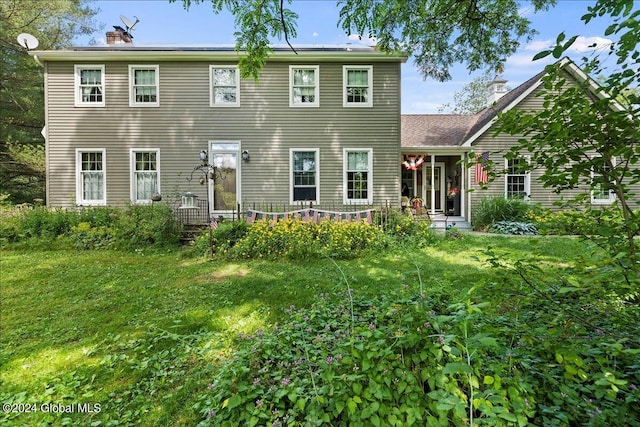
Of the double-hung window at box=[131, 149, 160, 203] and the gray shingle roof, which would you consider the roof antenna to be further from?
the gray shingle roof

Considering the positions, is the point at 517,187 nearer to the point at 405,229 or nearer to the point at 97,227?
the point at 405,229

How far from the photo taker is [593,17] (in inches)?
63.8

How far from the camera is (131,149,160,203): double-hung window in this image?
10.1m

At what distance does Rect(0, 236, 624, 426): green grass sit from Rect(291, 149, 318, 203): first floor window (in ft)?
14.0

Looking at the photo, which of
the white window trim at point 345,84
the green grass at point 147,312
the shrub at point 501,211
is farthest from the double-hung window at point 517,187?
the white window trim at point 345,84

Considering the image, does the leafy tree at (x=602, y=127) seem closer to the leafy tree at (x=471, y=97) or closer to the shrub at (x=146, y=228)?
the shrub at (x=146, y=228)

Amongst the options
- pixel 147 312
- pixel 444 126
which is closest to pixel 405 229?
pixel 147 312

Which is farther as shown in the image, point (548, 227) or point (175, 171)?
point (175, 171)

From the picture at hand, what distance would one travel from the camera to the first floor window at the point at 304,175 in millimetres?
10250

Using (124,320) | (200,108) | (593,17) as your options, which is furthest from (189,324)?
(200,108)

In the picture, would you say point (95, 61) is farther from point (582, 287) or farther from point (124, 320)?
point (582, 287)

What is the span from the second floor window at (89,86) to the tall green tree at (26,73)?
19.8ft

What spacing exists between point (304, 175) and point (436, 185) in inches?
251

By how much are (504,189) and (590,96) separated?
10.7 meters
